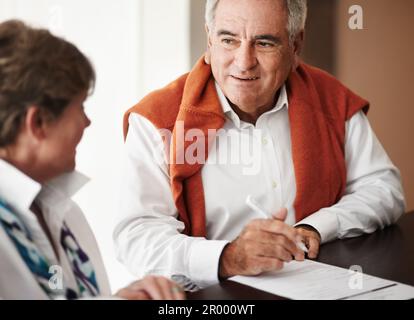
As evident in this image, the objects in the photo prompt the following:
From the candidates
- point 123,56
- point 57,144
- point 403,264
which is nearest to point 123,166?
point 123,56

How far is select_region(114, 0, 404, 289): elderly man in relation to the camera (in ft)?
3.89

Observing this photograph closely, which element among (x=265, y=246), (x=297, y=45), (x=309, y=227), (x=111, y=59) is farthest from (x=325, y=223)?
(x=111, y=59)

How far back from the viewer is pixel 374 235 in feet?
4.15

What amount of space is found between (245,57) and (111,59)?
1.29 feet

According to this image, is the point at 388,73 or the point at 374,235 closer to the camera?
the point at 374,235

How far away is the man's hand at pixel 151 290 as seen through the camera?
774mm

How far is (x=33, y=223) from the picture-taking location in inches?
27.4

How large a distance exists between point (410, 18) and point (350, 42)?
0.81 feet

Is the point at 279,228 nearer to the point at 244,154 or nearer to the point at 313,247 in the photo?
the point at 313,247

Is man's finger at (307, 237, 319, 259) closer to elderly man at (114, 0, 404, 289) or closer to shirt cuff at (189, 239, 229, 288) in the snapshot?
elderly man at (114, 0, 404, 289)

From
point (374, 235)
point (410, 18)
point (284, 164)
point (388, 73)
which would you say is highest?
point (410, 18)

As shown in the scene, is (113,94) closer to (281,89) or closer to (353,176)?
(281,89)

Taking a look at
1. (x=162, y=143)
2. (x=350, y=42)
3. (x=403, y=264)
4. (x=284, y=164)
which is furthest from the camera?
(x=350, y=42)

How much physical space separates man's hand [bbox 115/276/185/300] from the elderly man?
10.7 inches
